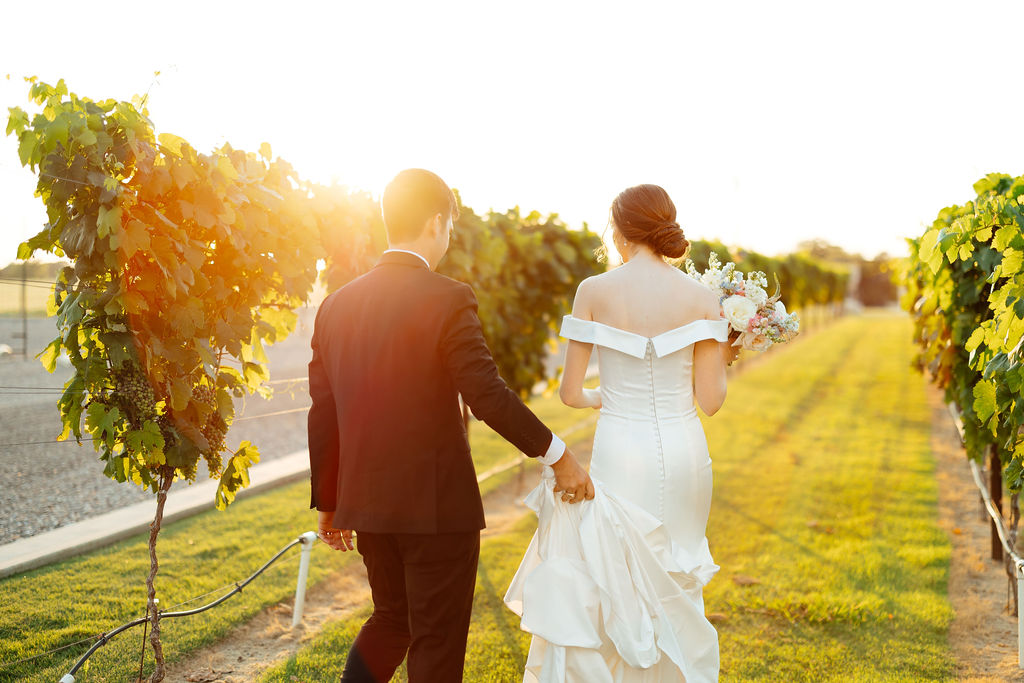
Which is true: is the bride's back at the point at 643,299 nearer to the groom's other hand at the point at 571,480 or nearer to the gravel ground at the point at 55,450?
the groom's other hand at the point at 571,480

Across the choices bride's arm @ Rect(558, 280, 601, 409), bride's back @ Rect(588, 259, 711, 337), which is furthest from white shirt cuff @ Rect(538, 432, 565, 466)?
bride's back @ Rect(588, 259, 711, 337)

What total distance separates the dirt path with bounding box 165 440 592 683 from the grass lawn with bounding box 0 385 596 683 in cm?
7

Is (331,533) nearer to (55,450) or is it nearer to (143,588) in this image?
(143,588)

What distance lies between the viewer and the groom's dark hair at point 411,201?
2469 mm

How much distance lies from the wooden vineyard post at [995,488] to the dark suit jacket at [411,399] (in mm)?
4255

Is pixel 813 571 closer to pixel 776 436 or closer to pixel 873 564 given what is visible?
pixel 873 564

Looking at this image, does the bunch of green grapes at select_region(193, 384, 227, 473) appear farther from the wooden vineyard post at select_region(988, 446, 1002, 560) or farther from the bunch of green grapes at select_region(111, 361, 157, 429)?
the wooden vineyard post at select_region(988, 446, 1002, 560)

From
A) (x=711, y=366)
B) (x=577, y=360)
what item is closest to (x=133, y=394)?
(x=577, y=360)

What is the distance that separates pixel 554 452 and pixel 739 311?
0.98 metres

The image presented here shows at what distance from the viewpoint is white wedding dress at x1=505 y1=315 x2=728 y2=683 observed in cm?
286

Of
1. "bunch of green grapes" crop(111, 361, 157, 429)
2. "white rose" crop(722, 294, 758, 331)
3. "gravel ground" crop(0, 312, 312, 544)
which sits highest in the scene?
"white rose" crop(722, 294, 758, 331)

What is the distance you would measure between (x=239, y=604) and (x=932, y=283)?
16.1 ft

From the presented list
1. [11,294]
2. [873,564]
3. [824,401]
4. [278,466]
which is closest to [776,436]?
[824,401]

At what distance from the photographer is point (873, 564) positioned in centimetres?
540
